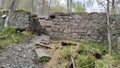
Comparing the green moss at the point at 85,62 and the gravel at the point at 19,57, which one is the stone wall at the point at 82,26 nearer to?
the gravel at the point at 19,57

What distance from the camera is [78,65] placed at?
5.62m

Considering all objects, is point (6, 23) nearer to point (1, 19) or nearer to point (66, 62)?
point (1, 19)

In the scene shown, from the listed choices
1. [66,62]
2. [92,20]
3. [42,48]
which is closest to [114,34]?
[92,20]

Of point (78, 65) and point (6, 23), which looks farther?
point (6, 23)

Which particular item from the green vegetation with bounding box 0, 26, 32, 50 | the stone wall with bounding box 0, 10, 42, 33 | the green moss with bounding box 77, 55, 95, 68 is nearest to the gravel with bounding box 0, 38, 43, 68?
the green vegetation with bounding box 0, 26, 32, 50

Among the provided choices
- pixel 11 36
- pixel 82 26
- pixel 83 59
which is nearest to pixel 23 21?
pixel 11 36

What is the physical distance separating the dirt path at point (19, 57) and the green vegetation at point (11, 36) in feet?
1.83

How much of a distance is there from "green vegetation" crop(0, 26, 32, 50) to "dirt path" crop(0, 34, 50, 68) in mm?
559

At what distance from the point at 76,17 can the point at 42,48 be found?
10.7 ft

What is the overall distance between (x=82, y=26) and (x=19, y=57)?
13.9ft

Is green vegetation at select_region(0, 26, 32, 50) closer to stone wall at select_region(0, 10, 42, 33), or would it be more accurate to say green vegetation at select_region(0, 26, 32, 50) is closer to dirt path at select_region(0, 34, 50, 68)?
dirt path at select_region(0, 34, 50, 68)

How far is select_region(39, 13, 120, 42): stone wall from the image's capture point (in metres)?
9.60

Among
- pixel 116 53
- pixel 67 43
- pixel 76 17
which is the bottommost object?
pixel 116 53

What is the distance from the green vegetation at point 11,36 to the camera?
8219mm
